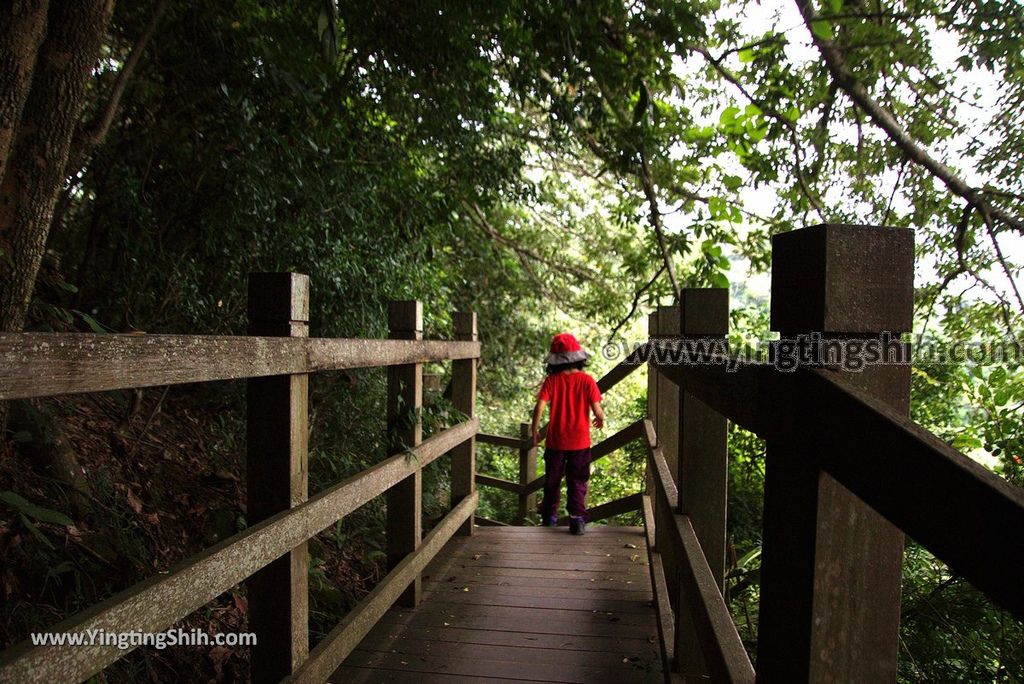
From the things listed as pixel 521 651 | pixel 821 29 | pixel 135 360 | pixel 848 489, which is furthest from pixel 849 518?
pixel 821 29

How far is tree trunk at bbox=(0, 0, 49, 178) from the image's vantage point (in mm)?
2115

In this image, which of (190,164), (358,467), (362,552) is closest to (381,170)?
(190,164)

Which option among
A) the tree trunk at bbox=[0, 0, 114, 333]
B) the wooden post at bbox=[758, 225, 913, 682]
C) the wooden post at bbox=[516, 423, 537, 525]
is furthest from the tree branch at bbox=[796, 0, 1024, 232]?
the wooden post at bbox=[758, 225, 913, 682]

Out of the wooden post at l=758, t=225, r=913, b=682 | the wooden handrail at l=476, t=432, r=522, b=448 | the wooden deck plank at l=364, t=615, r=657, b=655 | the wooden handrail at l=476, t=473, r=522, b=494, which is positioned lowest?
the wooden handrail at l=476, t=473, r=522, b=494

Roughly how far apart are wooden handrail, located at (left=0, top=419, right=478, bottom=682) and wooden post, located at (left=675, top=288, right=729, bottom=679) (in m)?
→ 1.27

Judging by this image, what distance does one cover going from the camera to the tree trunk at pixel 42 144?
7.98 feet

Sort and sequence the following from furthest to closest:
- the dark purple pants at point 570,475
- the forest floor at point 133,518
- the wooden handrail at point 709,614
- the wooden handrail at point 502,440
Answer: the wooden handrail at point 502,440 → the dark purple pants at point 570,475 → the forest floor at point 133,518 → the wooden handrail at point 709,614

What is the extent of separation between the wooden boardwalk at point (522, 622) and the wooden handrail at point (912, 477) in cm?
223

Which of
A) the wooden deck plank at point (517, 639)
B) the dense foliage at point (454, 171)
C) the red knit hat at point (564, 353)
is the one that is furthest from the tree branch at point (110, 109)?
the red knit hat at point (564, 353)

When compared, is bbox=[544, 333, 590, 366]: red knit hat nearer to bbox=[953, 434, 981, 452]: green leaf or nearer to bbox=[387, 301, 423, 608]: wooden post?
bbox=[387, 301, 423, 608]: wooden post

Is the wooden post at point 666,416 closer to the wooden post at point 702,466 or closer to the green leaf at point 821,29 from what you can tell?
the wooden post at point 702,466

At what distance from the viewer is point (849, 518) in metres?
0.98

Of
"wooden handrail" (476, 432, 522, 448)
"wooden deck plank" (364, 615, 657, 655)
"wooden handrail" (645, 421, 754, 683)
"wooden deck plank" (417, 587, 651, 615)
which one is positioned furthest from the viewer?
"wooden handrail" (476, 432, 522, 448)

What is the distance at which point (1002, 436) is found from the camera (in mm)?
3932
